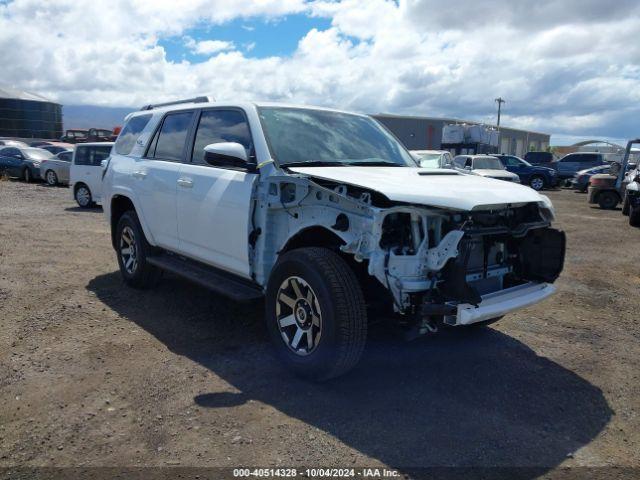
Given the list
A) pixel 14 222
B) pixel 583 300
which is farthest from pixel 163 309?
pixel 14 222

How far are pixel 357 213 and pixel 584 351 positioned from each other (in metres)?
2.54

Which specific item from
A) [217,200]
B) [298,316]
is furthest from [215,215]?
[298,316]

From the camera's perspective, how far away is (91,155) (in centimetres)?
1391

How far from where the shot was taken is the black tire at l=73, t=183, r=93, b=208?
14055 millimetres

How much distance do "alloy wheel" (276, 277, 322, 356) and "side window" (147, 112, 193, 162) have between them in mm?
2067

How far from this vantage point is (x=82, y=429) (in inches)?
131

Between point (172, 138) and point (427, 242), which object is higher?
point (172, 138)

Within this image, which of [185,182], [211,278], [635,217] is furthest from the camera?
[635,217]

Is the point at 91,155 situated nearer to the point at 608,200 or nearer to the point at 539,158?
the point at 608,200

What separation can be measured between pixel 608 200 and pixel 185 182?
15939mm

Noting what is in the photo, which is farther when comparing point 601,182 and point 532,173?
point 532,173

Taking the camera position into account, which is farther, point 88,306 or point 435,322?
point 88,306

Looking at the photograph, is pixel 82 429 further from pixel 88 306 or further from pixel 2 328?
pixel 88 306

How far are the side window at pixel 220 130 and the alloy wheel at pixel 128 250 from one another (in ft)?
5.12
